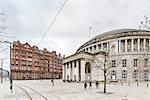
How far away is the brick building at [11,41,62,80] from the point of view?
109 meters

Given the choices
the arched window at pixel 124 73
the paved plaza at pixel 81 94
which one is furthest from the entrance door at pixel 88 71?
the paved plaza at pixel 81 94

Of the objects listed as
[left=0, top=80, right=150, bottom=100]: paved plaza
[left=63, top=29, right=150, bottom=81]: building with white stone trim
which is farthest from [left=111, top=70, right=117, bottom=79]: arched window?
[left=0, top=80, right=150, bottom=100]: paved plaza

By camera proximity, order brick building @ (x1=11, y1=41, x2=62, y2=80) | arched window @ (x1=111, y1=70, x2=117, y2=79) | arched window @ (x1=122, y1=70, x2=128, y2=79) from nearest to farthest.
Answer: arched window @ (x1=122, y1=70, x2=128, y2=79)
arched window @ (x1=111, y1=70, x2=117, y2=79)
brick building @ (x1=11, y1=41, x2=62, y2=80)

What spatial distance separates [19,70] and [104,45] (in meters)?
52.7

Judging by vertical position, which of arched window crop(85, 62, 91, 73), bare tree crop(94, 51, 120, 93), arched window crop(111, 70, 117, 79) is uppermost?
bare tree crop(94, 51, 120, 93)

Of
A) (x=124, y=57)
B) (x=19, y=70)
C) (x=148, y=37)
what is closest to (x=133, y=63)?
(x=124, y=57)

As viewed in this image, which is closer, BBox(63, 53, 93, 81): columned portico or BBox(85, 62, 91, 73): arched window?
BBox(63, 53, 93, 81): columned portico

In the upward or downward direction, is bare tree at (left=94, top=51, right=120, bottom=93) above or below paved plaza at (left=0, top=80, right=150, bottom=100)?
above

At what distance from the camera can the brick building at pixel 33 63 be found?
357 ft

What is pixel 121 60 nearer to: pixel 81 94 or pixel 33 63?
pixel 81 94

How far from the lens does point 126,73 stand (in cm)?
7831

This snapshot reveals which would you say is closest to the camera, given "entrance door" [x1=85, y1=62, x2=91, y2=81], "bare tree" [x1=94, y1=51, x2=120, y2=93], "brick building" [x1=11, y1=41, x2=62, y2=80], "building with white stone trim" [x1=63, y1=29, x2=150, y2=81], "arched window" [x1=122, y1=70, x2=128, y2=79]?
"bare tree" [x1=94, y1=51, x2=120, y2=93]

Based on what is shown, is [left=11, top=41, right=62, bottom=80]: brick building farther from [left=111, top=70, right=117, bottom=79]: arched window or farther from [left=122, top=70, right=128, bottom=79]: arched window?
[left=122, top=70, right=128, bottom=79]: arched window

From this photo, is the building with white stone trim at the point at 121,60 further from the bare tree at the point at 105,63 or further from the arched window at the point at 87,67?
the bare tree at the point at 105,63
